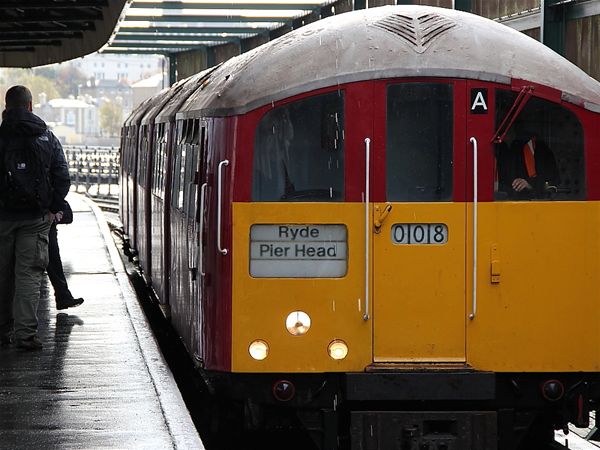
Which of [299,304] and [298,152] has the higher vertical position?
[298,152]

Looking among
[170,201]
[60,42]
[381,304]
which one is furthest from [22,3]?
[381,304]

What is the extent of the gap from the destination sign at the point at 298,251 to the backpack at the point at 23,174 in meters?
2.89

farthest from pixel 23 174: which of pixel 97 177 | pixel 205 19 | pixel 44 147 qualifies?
pixel 97 177

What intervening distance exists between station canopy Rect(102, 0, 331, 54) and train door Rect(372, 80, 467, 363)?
2337 centimetres

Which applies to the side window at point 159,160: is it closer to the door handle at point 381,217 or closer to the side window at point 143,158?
the side window at point 143,158

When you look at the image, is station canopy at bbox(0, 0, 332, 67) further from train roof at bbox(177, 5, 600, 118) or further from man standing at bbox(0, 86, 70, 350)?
train roof at bbox(177, 5, 600, 118)

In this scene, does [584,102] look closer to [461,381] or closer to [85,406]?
[461,381]

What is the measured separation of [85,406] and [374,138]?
8.55 ft

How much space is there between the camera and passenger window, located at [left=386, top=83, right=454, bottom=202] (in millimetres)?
8281

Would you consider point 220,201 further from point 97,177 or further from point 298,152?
point 97,177

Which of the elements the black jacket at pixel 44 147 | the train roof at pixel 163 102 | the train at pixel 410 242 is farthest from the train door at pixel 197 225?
the train roof at pixel 163 102

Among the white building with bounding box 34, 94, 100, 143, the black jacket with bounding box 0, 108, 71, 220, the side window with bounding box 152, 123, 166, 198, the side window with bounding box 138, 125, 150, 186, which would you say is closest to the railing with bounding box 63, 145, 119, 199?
the side window with bounding box 138, 125, 150, 186

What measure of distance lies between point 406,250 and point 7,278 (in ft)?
13.7

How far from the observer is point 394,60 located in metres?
8.31
